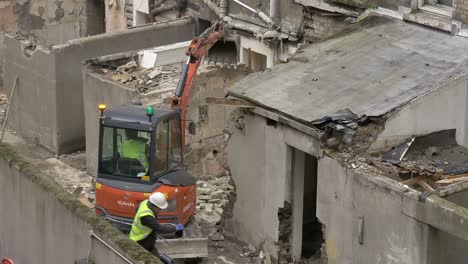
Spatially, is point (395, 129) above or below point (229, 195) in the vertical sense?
above

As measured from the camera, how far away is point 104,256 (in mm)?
11516

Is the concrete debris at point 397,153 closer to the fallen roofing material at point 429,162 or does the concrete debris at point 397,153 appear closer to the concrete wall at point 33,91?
the fallen roofing material at point 429,162

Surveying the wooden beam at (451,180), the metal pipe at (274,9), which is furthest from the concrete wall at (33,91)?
the wooden beam at (451,180)

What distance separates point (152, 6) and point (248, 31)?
4.19 m

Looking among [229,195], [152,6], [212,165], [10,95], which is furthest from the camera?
[152,6]

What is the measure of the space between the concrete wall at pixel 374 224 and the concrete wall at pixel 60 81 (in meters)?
8.68

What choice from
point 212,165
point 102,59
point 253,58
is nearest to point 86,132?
point 102,59

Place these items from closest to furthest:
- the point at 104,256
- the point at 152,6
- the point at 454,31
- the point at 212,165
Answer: the point at 104,256, the point at 454,31, the point at 212,165, the point at 152,6

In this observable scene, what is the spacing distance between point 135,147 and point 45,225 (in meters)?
3.08

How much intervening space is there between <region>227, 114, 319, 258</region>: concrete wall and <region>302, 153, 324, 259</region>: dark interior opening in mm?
721

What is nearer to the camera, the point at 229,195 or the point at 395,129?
the point at 395,129

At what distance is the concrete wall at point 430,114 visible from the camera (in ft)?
49.5

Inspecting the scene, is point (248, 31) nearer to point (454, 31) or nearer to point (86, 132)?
point (86, 132)

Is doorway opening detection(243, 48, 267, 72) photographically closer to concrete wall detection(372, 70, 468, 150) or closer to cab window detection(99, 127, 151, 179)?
cab window detection(99, 127, 151, 179)
